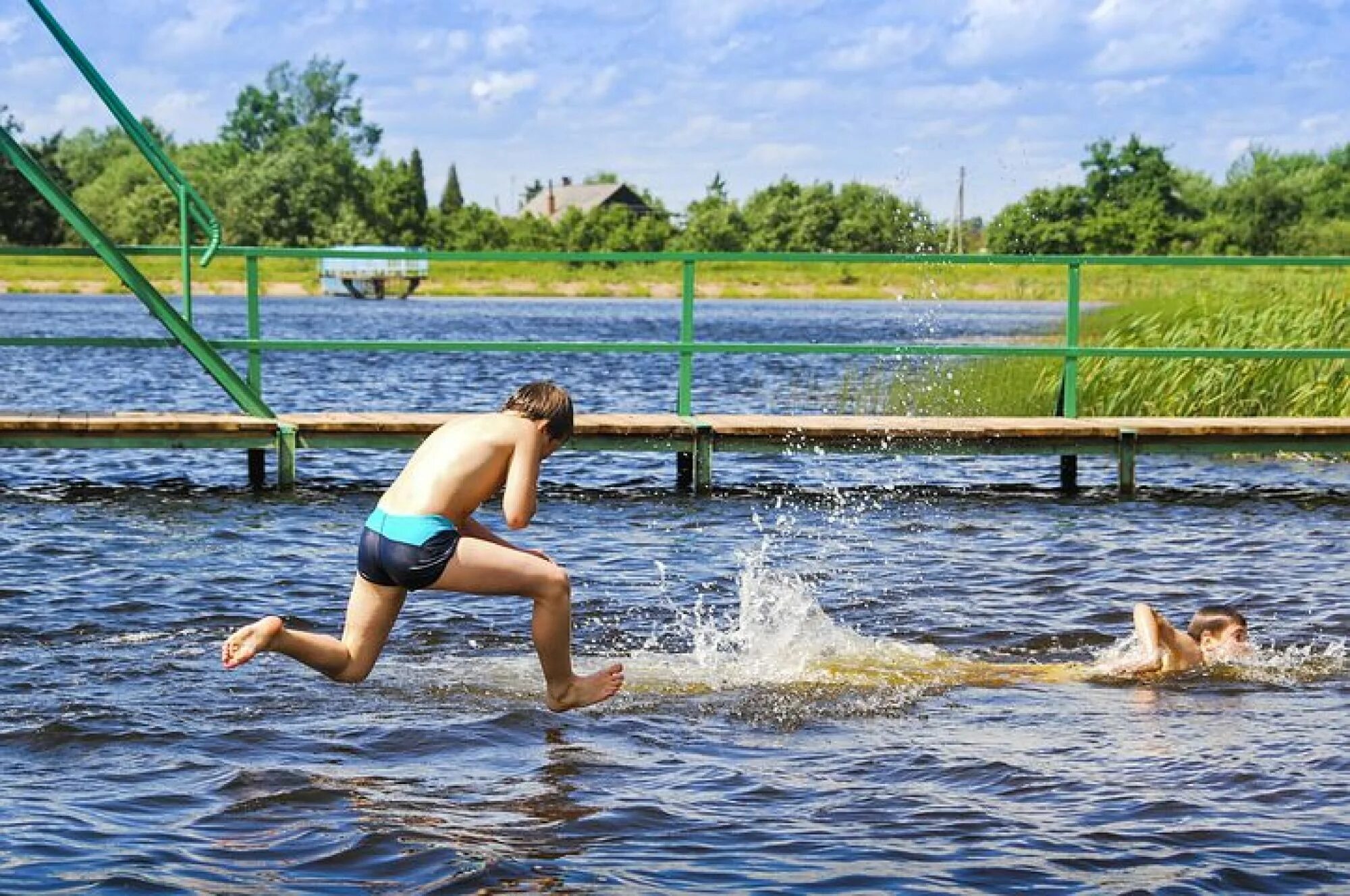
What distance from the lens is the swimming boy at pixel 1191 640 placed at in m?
7.87

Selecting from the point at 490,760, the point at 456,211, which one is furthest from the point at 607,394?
the point at 456,211

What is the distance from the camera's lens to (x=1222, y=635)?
809 centimetres

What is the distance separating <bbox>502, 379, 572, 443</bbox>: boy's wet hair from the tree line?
212 feet

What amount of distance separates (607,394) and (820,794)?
2138 cm

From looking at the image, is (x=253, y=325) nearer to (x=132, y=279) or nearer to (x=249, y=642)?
(x=132, y=279)

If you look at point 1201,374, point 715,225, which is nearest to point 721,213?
point 715,225

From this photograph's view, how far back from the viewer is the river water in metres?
5.52

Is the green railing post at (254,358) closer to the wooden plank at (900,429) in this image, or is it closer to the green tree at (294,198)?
the wooden plank at (900,429)

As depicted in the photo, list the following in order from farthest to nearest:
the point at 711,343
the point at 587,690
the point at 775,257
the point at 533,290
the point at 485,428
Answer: the point at 533,290
the point at 775,257
the point at 711,343
the point at 587,690
the point at 485,428

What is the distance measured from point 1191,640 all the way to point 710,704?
2.14 meters

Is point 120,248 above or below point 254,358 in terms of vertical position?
above

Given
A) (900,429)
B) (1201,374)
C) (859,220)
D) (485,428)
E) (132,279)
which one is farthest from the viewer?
(859,220)

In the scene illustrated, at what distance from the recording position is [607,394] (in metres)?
27.4

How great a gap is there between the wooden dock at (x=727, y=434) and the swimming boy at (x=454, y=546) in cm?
633
